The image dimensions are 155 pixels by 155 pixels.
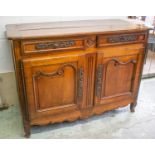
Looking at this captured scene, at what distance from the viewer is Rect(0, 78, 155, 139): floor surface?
5.65 ft

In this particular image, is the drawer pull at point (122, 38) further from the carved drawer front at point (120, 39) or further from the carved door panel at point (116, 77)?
the carved door panel at point (116, 77)

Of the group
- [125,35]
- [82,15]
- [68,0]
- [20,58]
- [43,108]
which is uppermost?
[68,0]

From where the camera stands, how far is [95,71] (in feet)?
5.18

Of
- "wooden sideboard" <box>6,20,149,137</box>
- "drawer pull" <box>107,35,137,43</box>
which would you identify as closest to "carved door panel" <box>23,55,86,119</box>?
"wooden sideboard" <box>6,20,149,137</box>

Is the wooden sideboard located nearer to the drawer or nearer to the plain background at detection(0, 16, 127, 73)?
the drawer

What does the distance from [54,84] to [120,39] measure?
0.65 m

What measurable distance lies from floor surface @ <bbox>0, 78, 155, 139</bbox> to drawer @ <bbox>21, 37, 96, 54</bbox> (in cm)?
81

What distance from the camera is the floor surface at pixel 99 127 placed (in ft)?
5.65

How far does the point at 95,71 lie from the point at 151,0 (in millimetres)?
996

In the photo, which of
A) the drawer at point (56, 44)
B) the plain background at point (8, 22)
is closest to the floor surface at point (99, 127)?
the plain background at point (8, 22)

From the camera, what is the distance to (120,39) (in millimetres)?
1532

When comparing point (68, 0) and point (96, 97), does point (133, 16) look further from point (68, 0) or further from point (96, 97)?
point (96, 97)

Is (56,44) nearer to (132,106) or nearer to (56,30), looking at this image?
(56,30)

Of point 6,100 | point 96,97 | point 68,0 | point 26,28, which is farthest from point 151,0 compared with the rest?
point 6,100
